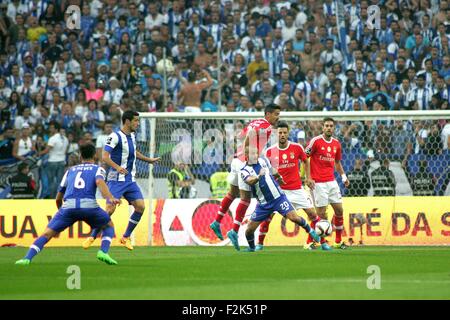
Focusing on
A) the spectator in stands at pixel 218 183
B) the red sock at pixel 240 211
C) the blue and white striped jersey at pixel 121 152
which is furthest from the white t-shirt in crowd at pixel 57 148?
the red sock at pixel 240 211

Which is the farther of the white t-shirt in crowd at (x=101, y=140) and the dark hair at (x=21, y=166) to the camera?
the white t-shirt in crowd at (x=101, y=140)

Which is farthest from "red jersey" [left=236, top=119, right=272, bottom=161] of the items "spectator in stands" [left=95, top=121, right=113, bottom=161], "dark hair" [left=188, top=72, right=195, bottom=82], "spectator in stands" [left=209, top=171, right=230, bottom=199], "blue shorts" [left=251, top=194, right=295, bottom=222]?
"dark hair" [left=188, top=72, right=195, bottom=82]

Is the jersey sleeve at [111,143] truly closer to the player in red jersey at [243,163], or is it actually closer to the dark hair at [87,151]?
the player in red jersey at [243,163]

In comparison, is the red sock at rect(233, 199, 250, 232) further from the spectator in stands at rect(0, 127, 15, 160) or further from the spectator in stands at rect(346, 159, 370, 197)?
the spectator in stands at rect(0, 127, 15, 160)

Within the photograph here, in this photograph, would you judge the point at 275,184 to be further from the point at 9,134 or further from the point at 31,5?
the point at 31,5

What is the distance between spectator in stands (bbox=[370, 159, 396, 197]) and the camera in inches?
866

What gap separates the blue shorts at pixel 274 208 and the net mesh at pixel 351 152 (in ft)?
13.1

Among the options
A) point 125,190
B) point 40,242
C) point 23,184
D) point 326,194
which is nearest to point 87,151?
point 40,242

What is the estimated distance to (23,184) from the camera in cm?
2470

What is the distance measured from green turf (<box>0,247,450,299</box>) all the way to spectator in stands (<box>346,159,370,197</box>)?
138 inches

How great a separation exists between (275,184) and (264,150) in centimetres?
203

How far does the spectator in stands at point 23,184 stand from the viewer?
2449 centimetres

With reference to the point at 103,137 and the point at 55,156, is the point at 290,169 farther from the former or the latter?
the point at 55,156

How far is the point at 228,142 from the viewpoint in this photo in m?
23.6
